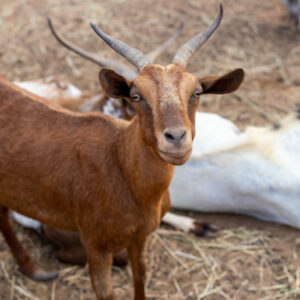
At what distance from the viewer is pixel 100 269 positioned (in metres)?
3.24

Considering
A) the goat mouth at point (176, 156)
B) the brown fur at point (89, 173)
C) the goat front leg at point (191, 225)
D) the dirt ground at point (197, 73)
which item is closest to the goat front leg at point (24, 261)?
the dirt ground at point (197, 73)

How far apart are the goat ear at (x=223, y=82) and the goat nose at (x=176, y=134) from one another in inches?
18.3

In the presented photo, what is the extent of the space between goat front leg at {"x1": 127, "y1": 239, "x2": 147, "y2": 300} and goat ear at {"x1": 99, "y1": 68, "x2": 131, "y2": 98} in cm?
113

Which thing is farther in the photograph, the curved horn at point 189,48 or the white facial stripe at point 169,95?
the curved horn at point 189,48

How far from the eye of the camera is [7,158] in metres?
3.29

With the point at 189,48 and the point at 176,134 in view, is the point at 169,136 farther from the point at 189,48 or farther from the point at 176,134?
the point at 189,48

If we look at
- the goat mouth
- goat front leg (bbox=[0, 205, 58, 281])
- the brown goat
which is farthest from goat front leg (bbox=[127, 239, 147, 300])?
the goat mouth

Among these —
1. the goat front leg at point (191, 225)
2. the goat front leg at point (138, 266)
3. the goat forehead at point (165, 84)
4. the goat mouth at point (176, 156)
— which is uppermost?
the goat forehead at point (165, 84)

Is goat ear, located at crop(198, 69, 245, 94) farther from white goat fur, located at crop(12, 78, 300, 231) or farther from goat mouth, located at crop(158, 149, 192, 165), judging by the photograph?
white goat fur, located at crop(12, 78, 300, 231)

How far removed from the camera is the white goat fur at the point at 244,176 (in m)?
4.31

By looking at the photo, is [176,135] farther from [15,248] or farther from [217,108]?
Result: [217,108]

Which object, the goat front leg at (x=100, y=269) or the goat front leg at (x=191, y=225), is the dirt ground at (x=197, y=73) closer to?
the goat front leg at (x=191, y=225)

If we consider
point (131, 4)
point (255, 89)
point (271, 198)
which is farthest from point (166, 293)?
point (131, 4)

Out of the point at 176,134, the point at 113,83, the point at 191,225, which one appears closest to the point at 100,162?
the point at 113,83
